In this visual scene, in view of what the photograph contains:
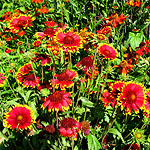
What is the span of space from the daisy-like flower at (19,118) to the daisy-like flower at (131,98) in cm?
73

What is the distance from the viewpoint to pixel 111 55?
1651mm

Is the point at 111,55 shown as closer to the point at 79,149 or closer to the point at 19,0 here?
the point at 79,149

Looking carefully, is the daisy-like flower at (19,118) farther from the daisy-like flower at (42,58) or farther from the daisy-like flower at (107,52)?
the daisy-like flower at (107,52)

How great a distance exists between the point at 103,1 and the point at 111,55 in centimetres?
207

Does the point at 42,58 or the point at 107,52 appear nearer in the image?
the point at 107,52

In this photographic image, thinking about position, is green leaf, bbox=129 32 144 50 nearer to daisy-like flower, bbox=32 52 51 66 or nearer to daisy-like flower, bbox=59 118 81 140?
daisy-like flower, bbox=32 52 51 66

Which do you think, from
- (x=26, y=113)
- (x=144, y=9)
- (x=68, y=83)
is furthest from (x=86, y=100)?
(x=144, y=9)

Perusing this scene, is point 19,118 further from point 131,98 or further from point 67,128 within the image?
point 131,98

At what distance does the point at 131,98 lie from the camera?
4.04 feet

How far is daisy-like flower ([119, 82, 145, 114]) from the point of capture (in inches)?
48.6

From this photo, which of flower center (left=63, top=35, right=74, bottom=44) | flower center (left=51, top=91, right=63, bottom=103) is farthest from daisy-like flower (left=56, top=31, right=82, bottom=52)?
flower center (left=51, top=91, right=63, bottom=103)

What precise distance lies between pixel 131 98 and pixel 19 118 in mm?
869

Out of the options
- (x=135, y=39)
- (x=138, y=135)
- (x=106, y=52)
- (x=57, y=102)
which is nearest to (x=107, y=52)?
(x=106, y=52)

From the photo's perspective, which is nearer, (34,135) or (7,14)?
(34,135)
